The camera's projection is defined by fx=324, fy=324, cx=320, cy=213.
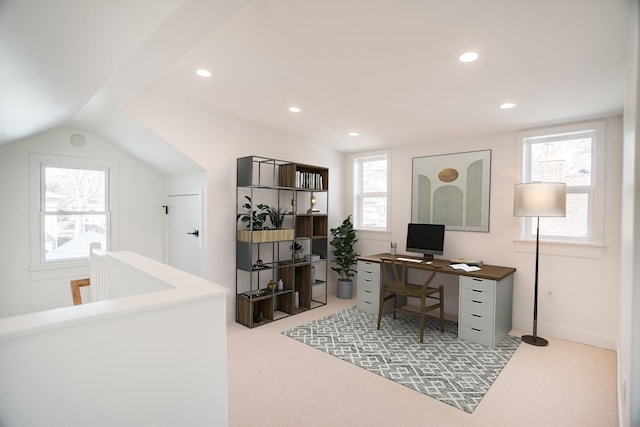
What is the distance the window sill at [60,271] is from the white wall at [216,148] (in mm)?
1659

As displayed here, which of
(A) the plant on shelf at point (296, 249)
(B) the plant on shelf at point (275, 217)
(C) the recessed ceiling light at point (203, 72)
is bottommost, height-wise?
(A) the plant on shelf at point (296, 249)

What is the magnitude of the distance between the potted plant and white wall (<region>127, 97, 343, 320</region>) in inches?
63.1

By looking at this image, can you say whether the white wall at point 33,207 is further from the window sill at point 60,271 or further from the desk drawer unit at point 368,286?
the desk drawer unit at point 368,286

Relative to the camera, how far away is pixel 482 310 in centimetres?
338

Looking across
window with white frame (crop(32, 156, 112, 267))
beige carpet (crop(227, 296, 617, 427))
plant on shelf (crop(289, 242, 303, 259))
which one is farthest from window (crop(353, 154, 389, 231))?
window with white frame (crop(32, 156, 112, 267))

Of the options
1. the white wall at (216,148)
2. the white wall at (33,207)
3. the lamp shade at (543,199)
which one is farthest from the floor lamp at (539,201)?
the white wall at (33,207)

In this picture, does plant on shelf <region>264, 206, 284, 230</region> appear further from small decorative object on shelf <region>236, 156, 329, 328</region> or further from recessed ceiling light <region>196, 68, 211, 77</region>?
recessed ceiling light <region>196, 68, 211, 77</region>

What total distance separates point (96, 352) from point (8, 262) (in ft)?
11.3

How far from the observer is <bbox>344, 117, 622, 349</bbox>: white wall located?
3.30 metres

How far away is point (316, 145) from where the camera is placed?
199 inches

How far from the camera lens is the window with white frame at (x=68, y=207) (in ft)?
12.2

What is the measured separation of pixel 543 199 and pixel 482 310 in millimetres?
1291

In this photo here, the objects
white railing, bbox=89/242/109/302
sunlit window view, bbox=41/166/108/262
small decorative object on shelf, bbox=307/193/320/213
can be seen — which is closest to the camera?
white railing, bbox=89/242/109/302

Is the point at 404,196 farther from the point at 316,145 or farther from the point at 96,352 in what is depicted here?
the point at 96,352
